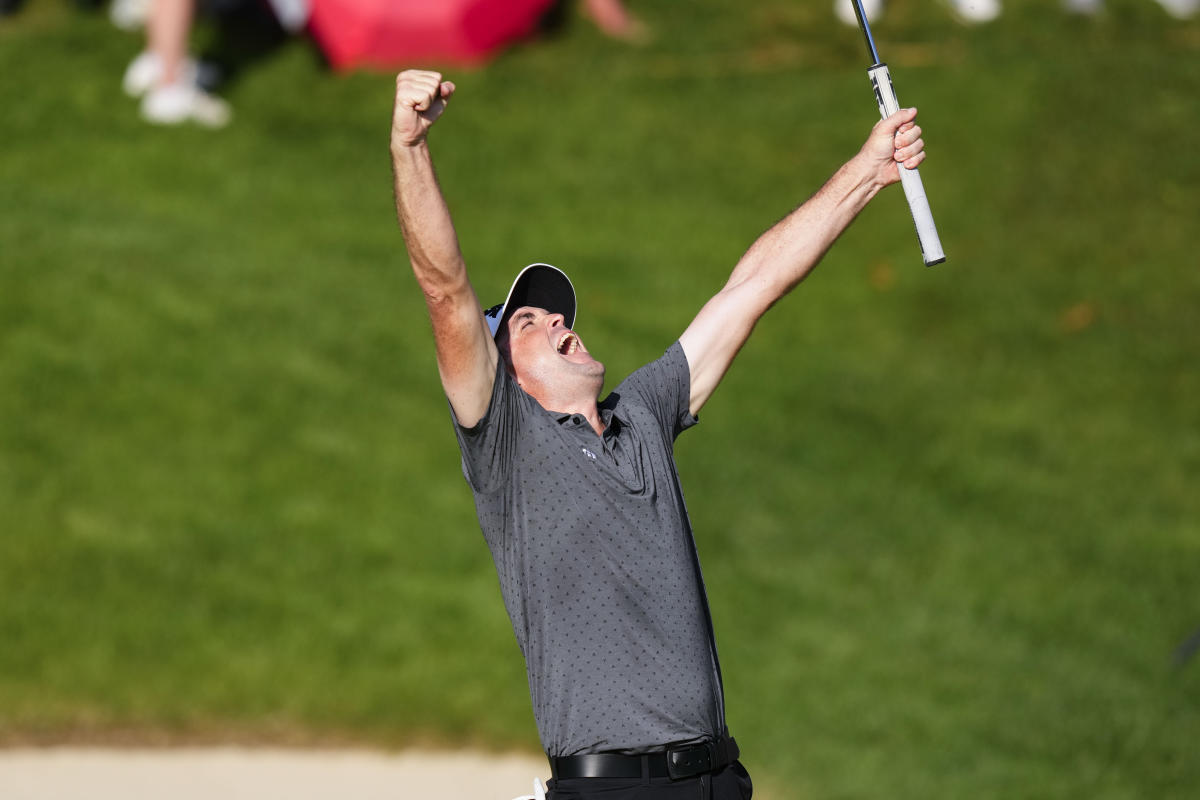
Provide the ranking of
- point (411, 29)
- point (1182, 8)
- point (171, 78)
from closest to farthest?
point (171, 78) → point (411, 29) → point (1182, 8)

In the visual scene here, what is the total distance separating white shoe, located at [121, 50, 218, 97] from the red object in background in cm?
94

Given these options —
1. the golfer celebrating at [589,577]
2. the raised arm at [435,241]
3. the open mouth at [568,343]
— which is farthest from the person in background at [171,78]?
the raised arm at [435,241]

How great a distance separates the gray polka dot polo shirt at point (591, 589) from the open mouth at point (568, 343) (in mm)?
331

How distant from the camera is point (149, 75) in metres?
11.7

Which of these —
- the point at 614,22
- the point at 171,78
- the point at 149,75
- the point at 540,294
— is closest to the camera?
the point at 540,294

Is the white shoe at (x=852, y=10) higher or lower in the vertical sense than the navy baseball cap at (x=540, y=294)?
higher

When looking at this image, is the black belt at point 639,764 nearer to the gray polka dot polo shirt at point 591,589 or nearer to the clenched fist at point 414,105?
the gray polka dot polo shirt at point 591,589

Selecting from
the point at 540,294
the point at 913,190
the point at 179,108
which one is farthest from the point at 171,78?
the point at 913,190

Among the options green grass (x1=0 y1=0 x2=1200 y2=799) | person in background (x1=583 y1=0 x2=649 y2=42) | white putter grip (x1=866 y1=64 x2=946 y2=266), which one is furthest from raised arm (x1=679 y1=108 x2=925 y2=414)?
person in background (x1=583 y1=0 x2=649 y2=42)

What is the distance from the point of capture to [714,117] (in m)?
12.4

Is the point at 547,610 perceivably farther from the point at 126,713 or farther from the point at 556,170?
the point at 556,170

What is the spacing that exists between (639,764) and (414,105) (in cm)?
159

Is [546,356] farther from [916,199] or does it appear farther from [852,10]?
[852,10]

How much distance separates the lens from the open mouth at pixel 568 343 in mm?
4133
